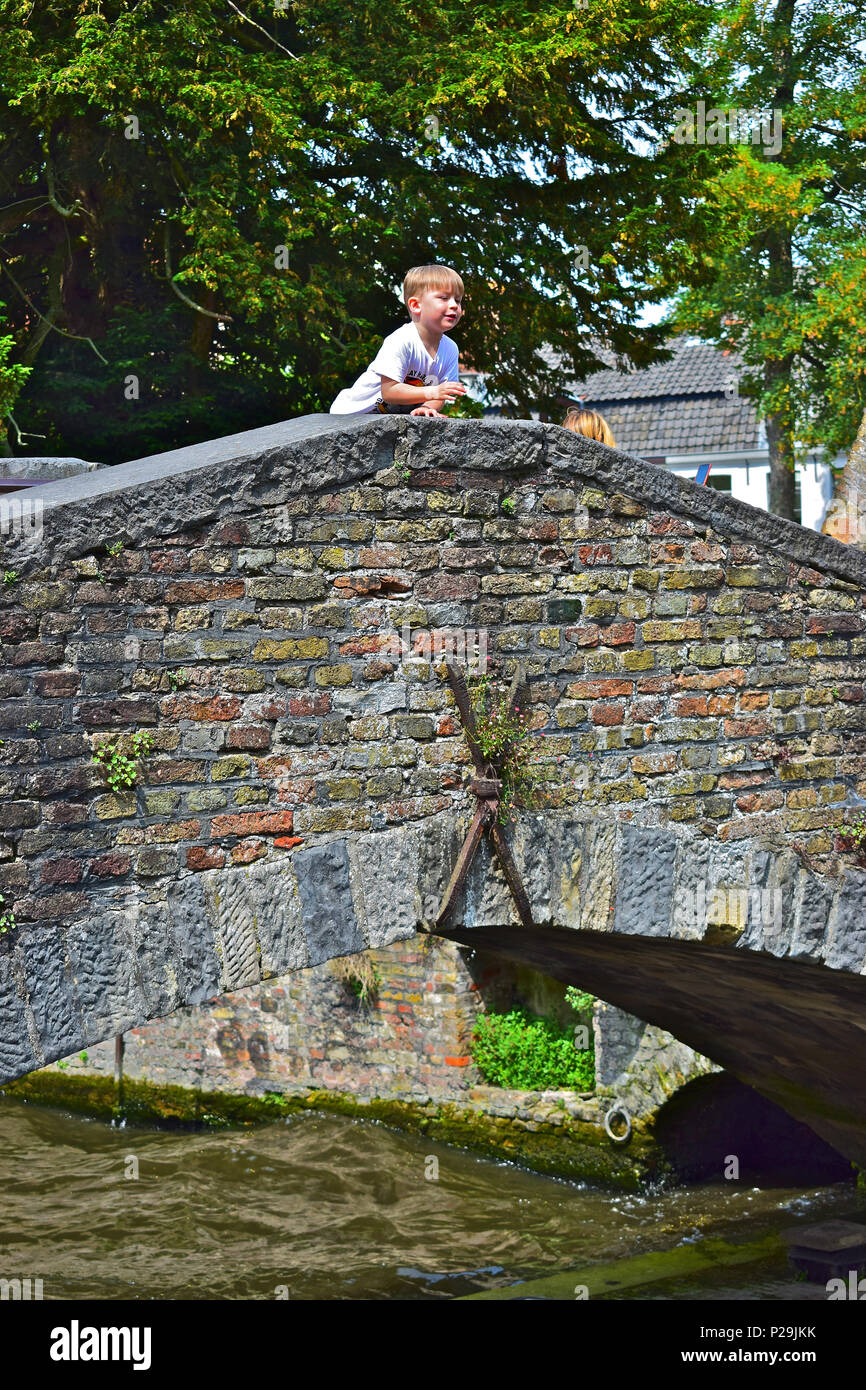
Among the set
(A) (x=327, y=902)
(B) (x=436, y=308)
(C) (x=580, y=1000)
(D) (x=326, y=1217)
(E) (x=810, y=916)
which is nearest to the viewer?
(A) (x=327, y=902)

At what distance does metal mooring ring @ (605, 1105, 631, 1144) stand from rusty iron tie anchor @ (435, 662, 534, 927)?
6.73 metres

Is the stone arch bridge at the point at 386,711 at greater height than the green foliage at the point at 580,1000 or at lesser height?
→ greater

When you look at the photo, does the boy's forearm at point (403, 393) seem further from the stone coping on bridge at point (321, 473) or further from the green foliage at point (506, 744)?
the green foliage at point (506, 744)

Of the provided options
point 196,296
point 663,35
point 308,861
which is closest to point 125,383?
point 196,296

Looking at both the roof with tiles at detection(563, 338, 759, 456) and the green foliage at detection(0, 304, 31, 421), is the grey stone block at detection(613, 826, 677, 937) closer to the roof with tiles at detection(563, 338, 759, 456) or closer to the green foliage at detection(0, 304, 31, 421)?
the green foliage at detection(0, 304, 31, 421)

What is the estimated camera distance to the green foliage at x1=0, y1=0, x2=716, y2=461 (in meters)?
10.5

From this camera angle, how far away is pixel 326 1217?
37.9 ft

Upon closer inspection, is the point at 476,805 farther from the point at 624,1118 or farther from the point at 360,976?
the point at 360,976

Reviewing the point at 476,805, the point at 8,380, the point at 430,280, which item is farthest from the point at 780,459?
the point at 476,805

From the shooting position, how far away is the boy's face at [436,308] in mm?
5055

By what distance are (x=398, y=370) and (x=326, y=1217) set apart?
816 centimetres

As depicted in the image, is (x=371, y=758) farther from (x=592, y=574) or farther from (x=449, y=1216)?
(x=449, y=1216)

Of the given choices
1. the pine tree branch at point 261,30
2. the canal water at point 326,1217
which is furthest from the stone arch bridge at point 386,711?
the pine tree branch at point 261,30

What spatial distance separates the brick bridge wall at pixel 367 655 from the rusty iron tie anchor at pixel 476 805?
0.20ft
